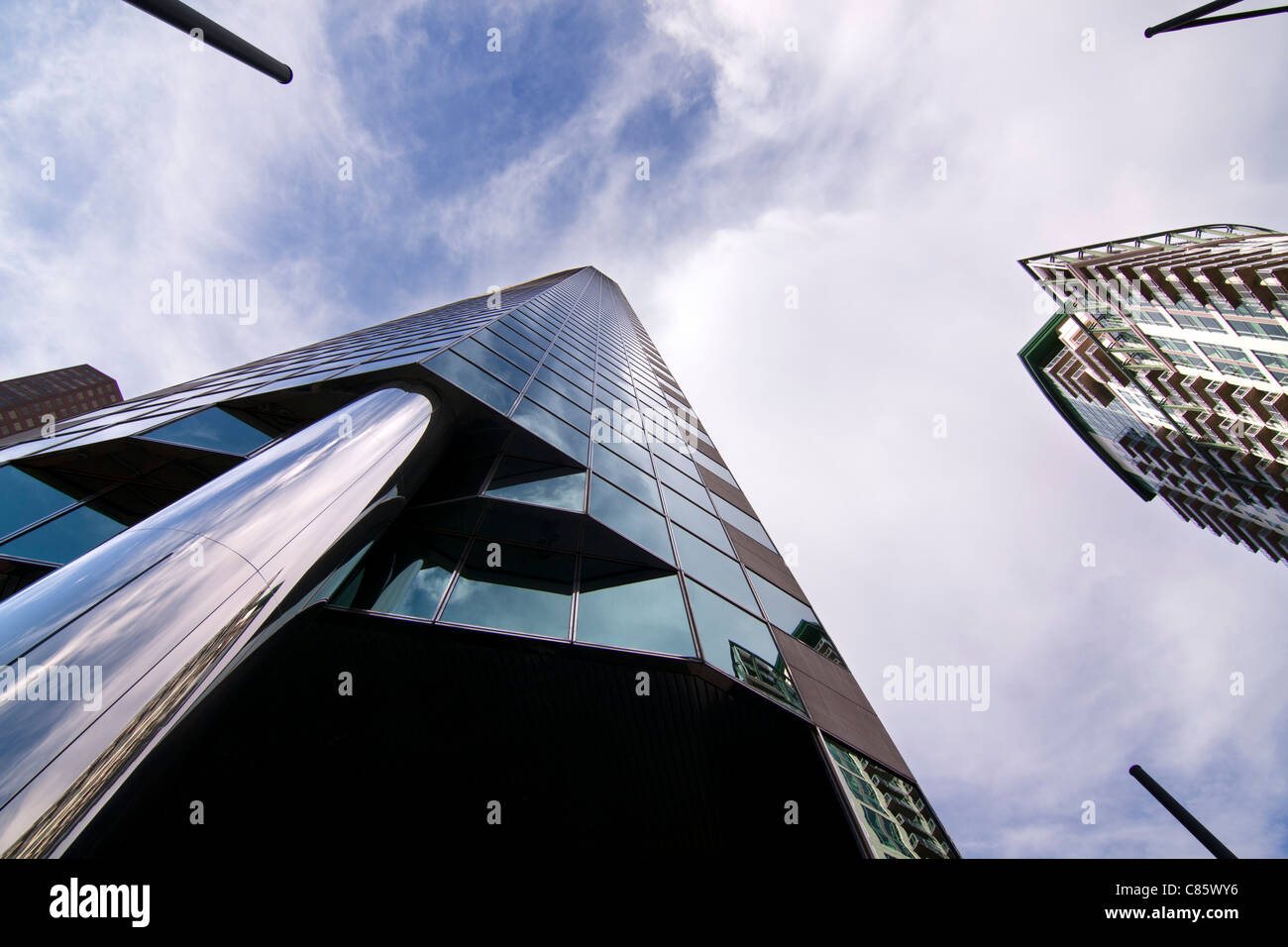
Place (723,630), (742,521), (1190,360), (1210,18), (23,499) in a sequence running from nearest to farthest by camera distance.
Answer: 1. (1210,18)
2. (23,499)
3. (723,630)
4. (742,521)
5. (1190,360)

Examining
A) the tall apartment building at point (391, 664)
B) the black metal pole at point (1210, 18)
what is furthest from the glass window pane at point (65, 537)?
the black metal pole at point (1210, 18)

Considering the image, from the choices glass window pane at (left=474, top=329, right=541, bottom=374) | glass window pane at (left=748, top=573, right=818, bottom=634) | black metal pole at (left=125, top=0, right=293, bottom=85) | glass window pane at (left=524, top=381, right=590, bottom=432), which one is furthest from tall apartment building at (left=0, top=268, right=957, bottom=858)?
black metal pole at (left=125, top=0, right=293, bottom=85)

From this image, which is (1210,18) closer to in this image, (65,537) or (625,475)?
(625,475)

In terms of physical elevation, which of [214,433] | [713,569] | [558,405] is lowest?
[713,569]

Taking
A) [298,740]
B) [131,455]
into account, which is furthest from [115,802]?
[131,455]

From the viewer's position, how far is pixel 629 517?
9.83 m

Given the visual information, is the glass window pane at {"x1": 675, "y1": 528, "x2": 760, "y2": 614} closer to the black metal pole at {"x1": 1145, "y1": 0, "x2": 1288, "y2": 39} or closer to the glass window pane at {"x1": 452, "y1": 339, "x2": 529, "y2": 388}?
the glass window pane at {"x1": 452, "y1": 339, "x2": 529, "y2": 388}

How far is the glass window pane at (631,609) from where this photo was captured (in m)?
7.05

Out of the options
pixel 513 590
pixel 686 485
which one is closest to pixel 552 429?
pixel 686 485

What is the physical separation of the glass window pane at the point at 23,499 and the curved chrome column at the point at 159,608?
8.88 ft

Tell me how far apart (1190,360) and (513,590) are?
68347 mm

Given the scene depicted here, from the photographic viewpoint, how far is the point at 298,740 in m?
6.47

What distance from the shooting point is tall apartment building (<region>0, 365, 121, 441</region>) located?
99750 millimetres
